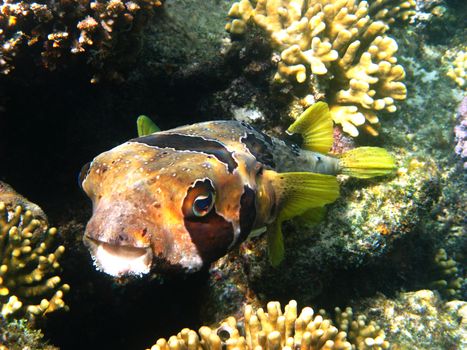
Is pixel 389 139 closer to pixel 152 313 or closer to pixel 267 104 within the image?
pixel 267 104

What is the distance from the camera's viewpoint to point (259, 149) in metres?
3.33

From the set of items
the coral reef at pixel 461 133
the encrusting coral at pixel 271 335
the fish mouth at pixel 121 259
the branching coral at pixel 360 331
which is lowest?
the branching coral at pixel 360 331

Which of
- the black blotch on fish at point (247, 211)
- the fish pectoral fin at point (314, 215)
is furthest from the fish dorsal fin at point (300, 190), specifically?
the fish pectoral fin at point (314, 215)

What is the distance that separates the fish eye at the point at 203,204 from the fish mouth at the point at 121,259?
0.38m

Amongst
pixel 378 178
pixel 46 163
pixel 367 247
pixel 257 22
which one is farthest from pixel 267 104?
pixel 46 163

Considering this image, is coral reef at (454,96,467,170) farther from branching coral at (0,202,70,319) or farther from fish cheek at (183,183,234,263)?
branching coral at (0,202,70,319)

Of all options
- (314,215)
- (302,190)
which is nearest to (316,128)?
(314,215)

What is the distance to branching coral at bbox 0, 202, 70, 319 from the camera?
10.8 ft

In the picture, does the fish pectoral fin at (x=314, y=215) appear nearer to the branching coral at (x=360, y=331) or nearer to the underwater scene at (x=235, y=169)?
the underwater scene at (x=235, y=169)

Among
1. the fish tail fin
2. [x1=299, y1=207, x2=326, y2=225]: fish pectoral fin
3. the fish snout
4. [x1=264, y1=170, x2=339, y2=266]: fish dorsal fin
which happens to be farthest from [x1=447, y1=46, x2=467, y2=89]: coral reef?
the fish snout

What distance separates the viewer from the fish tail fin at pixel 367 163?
4.34 m

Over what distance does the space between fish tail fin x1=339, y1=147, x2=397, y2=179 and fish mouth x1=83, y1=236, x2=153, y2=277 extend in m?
3.04

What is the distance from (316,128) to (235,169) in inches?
77.4

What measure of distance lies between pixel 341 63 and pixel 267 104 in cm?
115
